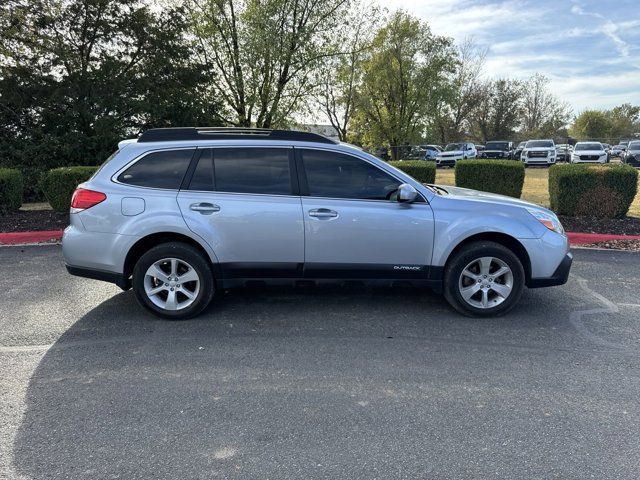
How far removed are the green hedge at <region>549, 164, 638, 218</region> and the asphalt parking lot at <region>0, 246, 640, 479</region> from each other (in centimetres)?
448

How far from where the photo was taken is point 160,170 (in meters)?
4.54

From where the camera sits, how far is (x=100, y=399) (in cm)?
318

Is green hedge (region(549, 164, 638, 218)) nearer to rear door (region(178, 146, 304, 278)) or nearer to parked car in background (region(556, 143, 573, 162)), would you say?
rear door (region(178, 146, 304, 278))

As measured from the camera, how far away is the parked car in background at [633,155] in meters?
26.4

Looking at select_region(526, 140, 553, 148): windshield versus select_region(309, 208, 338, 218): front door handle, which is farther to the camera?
select_region(526, 140, 553, 148): windshield

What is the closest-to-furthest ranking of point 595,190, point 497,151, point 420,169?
1. point 595,190
2. point 420,169
3. point 497,151

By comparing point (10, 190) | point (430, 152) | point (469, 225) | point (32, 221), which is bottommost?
point (32, 221)

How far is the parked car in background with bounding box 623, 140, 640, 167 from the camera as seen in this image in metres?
26.4

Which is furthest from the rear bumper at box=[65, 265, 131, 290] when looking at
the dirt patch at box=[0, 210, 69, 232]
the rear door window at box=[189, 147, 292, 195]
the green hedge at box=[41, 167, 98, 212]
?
the green hedge at box=[41, 167, 98, 212]

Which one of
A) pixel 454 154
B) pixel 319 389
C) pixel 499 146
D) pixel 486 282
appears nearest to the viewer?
pixel 319 389

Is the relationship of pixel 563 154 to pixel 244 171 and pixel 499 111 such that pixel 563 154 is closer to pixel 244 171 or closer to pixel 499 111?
pixel 499 111

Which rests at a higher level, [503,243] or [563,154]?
[563,154]

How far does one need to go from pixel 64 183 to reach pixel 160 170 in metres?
6.09

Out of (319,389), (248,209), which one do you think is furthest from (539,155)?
(319,389)
